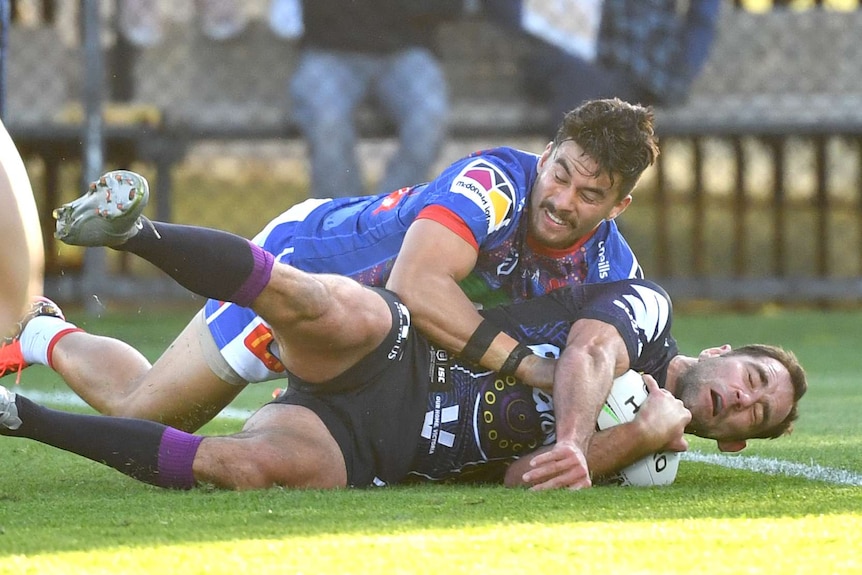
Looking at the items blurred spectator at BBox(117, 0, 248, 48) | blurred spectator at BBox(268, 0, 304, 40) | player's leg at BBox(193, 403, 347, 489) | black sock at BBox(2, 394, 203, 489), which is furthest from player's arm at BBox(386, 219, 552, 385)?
blurred spectator at BBox(117, 0, 248, 48)

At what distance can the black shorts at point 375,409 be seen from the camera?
12.0 feet

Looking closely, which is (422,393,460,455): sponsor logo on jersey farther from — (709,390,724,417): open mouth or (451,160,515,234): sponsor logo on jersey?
(709,390,724,417): open mouth

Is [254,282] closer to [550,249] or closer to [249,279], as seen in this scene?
[249,279]

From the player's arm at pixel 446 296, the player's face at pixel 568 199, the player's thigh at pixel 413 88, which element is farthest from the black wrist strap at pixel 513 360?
the player's thigh at pixel 413 88

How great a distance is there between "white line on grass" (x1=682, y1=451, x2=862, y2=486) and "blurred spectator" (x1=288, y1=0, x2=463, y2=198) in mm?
3726

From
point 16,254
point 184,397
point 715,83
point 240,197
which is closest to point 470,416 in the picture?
point 184,397

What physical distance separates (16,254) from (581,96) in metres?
6.21

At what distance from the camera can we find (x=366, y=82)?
26.1 ft

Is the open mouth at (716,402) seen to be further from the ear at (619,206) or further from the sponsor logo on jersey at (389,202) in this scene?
the sponsor logo on jersey at (389,202)

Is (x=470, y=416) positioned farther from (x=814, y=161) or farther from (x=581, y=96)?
(x=814, y=161)

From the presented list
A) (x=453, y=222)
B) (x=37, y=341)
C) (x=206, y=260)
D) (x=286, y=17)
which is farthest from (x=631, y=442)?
(x=286, y=17)

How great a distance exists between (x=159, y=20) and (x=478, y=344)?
5.40 meters

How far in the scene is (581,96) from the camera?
8.20m

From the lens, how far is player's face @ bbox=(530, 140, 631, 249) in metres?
4.18
